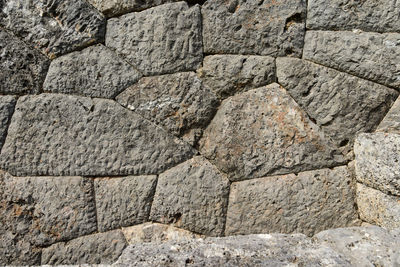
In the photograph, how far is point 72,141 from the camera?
1.83 meters

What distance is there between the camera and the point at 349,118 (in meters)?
1.76

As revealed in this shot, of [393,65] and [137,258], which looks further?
[393,65]

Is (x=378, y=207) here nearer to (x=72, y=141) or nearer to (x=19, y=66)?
(x=72, y=141)

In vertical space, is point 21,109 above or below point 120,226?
above

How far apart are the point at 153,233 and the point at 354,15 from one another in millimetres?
1313

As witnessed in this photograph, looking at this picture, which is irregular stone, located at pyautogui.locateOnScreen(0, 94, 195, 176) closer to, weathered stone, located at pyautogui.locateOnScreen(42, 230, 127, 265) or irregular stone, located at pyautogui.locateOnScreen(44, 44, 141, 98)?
irregular stone, located at pyautogui.locateOnScreen(44, 44, 141, 98)

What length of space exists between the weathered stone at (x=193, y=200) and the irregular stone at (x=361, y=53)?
0.72 m

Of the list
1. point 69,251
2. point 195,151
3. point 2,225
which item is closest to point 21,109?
point 2,225

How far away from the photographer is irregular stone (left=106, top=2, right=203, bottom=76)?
5.97 ft

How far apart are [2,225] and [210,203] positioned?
0.96 m

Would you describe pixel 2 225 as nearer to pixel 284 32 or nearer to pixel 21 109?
pixel 21 109

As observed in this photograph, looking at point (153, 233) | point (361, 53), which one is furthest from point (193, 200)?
point (361, 53)

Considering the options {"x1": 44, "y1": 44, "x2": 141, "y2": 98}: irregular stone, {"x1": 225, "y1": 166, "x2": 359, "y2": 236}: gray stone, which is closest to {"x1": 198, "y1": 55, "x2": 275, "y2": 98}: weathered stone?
{"x1": 44, "y1": 44, "x2": 141, "y2": 98}: irregular stone

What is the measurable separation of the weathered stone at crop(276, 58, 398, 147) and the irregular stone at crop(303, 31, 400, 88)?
34 mm
